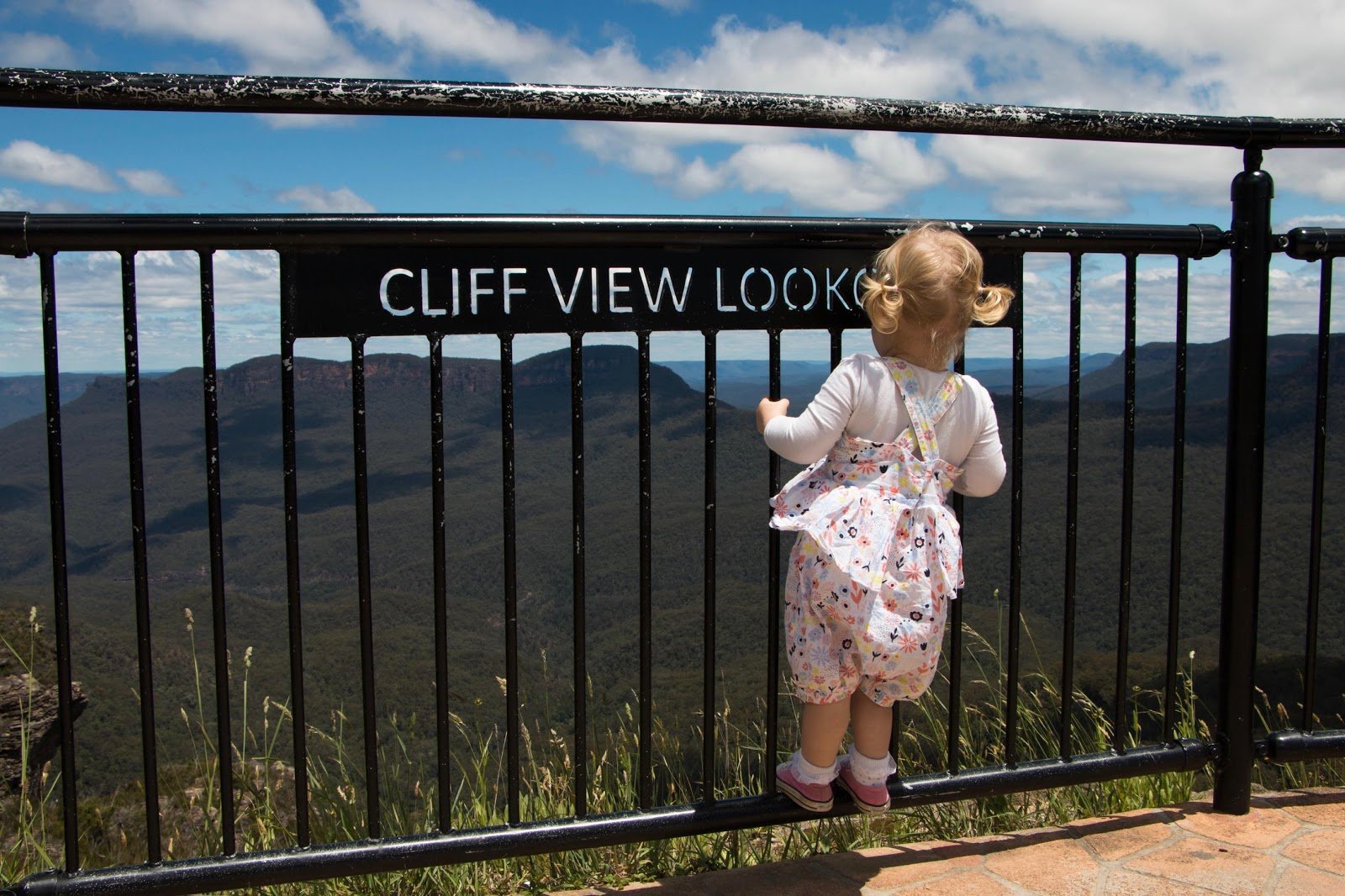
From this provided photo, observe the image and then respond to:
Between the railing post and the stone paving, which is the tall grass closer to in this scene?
the stone paving

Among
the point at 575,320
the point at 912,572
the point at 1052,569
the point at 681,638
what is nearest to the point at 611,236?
the point at 575,320

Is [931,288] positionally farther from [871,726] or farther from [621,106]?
[871,726]

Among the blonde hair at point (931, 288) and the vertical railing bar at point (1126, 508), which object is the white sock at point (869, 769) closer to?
the vertical railing bar at point (1126, 508)

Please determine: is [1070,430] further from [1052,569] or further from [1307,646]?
[1052,569]

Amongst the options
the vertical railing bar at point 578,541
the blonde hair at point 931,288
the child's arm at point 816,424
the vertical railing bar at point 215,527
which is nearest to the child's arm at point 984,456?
the blonde hair at point 931,288

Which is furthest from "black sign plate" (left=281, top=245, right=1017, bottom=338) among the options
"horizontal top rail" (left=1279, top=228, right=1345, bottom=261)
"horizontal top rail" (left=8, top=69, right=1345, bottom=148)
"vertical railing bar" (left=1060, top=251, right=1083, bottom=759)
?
"horizontal top rail" (left=1279, top=228, right=1345, bottom=261)

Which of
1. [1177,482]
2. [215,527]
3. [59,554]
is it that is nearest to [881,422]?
[1177,482]
